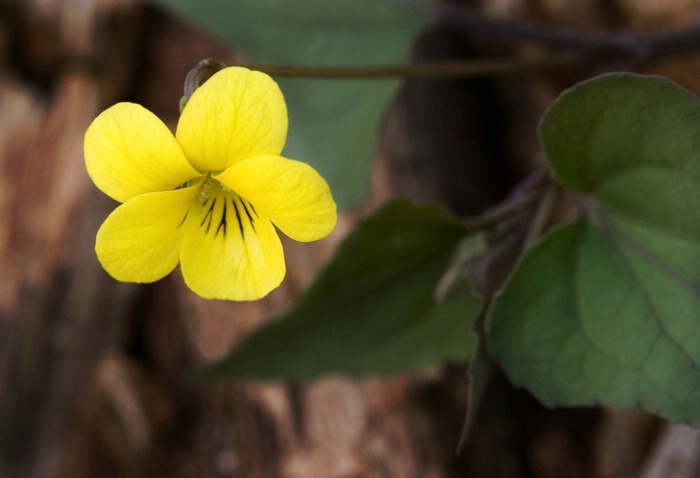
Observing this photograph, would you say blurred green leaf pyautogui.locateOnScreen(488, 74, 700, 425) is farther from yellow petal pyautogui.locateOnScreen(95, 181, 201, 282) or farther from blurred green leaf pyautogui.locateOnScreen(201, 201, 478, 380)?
yellow petal pyautogui.locateOnScreen(95, 181, 201, 282)

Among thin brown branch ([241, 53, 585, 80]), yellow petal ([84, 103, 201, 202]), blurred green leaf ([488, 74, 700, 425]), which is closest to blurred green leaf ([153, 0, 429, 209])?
thin brown branch ([241, 53, 585, 80])

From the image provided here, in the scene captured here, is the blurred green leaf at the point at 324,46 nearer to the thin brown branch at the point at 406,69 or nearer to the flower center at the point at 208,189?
the thin brown branch at the point at 406,69

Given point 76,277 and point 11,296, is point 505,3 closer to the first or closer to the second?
point 76,277

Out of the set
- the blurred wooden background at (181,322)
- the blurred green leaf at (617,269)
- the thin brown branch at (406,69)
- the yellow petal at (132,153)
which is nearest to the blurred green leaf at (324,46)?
the blurred wooden background at (181,322)

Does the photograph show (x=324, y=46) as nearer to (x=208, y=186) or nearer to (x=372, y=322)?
(x=372, y=322)

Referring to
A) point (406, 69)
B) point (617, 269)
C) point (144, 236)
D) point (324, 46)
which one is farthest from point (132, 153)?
point (324, 46)
